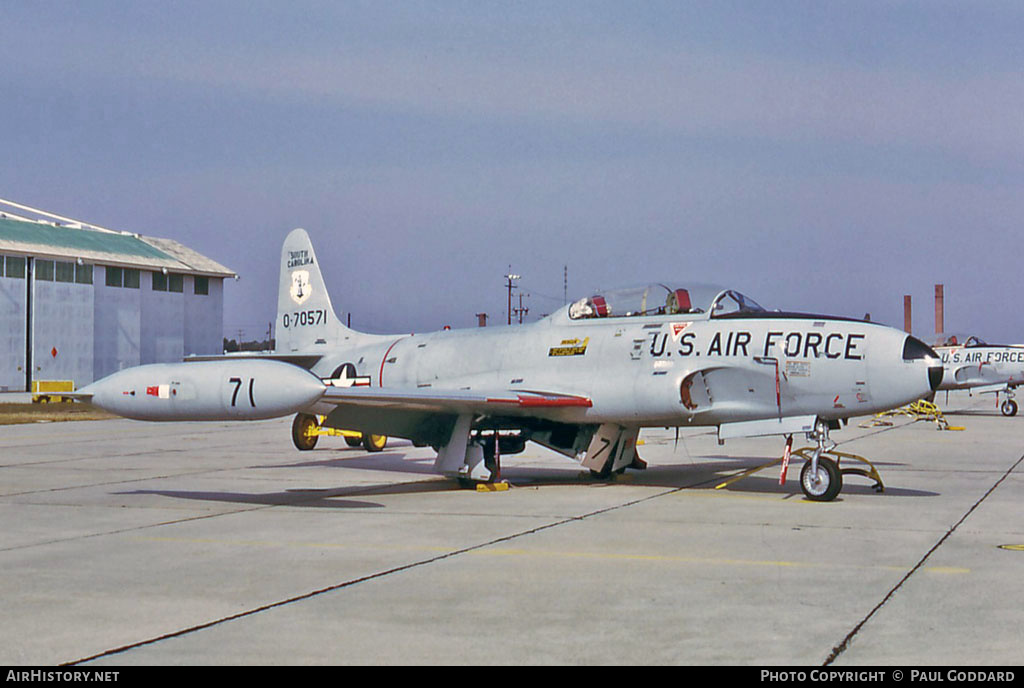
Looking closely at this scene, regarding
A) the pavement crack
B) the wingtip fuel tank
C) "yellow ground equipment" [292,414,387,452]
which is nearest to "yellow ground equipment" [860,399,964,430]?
"yellow ground equipment" [292,414,387,452]

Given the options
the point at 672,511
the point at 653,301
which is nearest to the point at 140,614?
the point at 672,511

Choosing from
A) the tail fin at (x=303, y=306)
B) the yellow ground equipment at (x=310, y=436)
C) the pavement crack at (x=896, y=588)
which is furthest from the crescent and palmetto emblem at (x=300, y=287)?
the pavement crack at (x=896, y=588)

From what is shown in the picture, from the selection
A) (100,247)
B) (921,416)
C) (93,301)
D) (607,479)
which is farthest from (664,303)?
(100,247)

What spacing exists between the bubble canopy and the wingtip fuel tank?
448 cm

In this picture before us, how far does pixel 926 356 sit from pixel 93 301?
172 ft

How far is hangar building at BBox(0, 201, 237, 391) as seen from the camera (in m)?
52.3

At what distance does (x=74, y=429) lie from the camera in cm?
2488

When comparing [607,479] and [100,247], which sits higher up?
[100,247]

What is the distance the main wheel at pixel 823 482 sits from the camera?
36.6 feet

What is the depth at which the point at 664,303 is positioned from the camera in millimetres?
12750

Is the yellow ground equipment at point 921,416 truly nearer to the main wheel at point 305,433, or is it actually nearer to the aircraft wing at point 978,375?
the aircraft wing at point 978,375

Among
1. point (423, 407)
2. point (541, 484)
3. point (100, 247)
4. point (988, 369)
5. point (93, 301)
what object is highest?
point (100, 247)

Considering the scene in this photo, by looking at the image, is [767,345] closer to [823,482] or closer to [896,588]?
[823,482]

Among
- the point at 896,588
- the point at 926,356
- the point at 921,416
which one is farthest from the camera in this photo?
the point at 921,416
